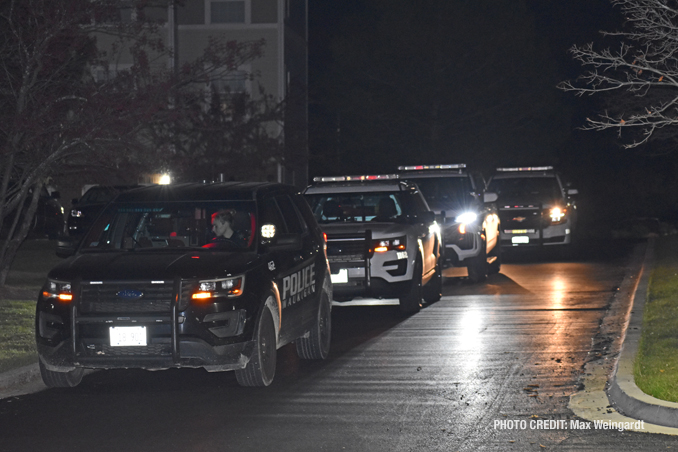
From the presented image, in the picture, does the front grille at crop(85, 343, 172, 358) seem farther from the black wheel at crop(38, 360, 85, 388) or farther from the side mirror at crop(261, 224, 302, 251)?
the side mirror at crop(261, 224, 302, 251)

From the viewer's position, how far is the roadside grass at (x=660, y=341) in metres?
8.35

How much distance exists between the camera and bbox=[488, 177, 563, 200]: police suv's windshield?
83.3 feet

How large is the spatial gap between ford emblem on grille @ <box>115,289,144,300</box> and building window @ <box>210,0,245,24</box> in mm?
23685

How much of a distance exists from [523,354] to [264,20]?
22160 mm

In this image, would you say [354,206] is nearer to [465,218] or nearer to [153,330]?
[465,218]

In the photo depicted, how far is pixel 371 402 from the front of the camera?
848cm

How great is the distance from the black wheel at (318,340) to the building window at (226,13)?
71.4 ft

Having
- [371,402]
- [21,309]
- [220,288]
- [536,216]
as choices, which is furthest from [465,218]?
[220,288]

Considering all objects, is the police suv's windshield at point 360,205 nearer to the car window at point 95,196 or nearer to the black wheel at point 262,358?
the black wheel at point 262,358

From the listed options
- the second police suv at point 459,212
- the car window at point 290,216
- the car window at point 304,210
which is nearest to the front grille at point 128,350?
the car window at point 290,216

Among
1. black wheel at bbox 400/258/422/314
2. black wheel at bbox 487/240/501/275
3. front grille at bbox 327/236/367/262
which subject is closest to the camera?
front grille at bbox 327/236/367/262

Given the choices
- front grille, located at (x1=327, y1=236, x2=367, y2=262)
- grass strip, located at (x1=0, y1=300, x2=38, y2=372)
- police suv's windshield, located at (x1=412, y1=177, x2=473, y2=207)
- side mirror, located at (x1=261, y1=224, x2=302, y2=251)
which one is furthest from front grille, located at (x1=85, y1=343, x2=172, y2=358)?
police suv's windshield, located at (x1=412, y1=177, x2=473, y2=207)

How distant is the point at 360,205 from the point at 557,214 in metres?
11.2

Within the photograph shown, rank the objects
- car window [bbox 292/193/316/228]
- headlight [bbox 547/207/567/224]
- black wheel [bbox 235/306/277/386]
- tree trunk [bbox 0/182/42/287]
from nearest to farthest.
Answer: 1. black wheel [bbox 235/306/277/386]
2. car window [bbox 292/193/316/228]
3. tree trunk [bbox 0/182/42/287]
4. headlight [bbox 547/207/567/224]
